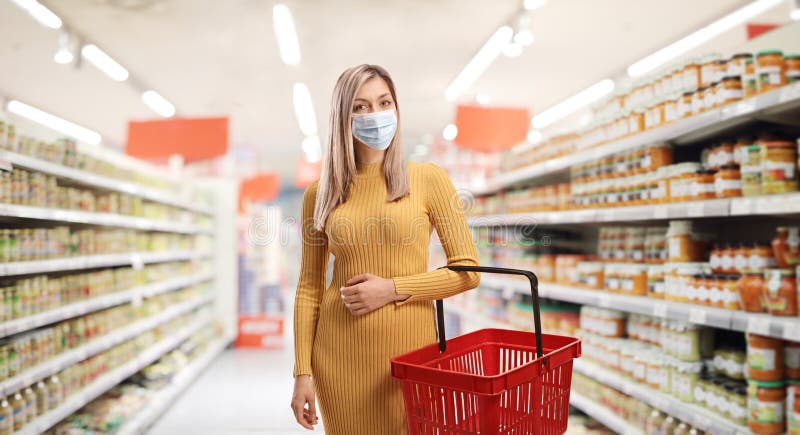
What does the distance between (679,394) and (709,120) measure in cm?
127

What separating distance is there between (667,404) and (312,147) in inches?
475

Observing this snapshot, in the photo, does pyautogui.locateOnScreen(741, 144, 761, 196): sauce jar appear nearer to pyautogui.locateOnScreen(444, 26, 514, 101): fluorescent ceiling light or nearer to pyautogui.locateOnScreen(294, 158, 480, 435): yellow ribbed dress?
pyautogui.locateOnScreen(294, 158, 480, 435): yellow ribbed dress

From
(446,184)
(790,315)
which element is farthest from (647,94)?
(446,184)

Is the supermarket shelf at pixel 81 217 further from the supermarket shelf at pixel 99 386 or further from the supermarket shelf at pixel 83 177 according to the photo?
the supermarket shelf at pixel 99 386

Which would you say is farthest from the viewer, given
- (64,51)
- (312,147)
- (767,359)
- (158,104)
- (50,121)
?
(312,147)

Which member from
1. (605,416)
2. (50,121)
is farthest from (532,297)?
(50,121)

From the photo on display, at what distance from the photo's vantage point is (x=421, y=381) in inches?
49.4

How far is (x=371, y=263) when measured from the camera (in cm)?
155

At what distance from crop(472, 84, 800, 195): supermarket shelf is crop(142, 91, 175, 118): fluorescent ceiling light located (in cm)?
728

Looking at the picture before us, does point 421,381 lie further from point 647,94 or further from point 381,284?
point 647,94

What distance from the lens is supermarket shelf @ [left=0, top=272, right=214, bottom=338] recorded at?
9.78 feet

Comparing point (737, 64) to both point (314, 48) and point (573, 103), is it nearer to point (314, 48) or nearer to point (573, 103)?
point (314, 48)

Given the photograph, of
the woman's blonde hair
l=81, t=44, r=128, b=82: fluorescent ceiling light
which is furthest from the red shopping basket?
l=81, t=44, r=128, b=82: fluorescent ceiling light

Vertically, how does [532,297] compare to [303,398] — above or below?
above
